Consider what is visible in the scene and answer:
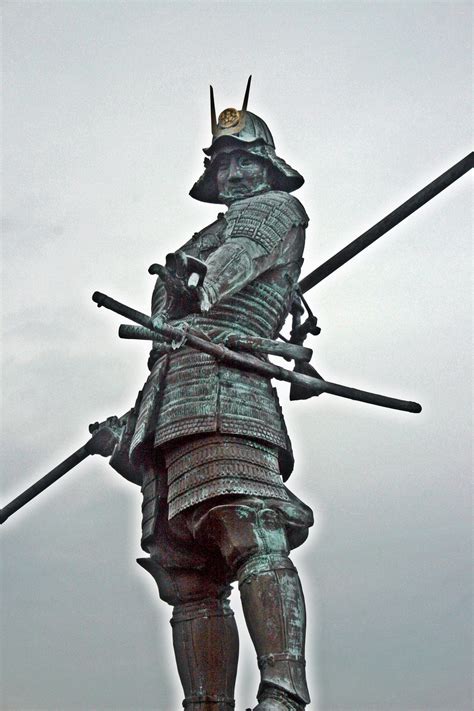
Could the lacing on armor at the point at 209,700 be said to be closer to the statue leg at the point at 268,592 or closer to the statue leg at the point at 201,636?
the statue leg at the point at 201,636

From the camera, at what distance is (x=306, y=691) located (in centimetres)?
671

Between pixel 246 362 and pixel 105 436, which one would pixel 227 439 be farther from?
pixel 105 436

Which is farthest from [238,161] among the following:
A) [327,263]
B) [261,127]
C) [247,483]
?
[247,483]

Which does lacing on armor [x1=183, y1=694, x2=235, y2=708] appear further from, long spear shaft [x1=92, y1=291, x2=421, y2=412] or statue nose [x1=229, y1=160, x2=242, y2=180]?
statue nose [x1=229, y1=160, x2=242, y2=180]

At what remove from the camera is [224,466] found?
730 cm

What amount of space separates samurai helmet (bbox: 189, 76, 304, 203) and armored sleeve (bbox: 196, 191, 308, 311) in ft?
0.86

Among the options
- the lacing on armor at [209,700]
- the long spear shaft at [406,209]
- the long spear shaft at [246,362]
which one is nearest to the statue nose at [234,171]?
the long spear shaft at [406,209]

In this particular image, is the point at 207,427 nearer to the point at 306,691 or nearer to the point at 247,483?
the point at 247,483

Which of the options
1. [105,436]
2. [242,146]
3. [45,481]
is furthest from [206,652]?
[242,146]

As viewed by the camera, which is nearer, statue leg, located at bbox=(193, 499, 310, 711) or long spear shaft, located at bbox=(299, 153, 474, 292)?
statue leg, located at bbox=(193, 499, 310, 711)

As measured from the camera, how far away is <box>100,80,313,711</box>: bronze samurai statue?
6992mm

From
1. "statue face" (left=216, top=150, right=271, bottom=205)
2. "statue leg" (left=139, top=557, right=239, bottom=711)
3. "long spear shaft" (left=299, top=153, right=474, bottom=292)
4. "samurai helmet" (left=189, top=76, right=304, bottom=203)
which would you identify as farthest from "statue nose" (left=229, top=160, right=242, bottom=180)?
"statue leg" (left=139, top=557, right=239, bottom=711)

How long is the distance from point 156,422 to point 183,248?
139 cm

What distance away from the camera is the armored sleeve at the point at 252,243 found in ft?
24.9
